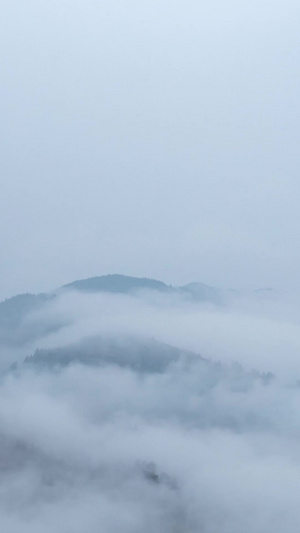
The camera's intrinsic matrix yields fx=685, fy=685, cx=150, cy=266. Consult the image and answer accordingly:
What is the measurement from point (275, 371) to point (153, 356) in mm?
888

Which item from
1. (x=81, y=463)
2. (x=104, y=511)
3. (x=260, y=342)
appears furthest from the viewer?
(x=260, y=342)

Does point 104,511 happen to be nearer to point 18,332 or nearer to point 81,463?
point 81,463

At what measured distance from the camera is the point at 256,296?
17.1ft

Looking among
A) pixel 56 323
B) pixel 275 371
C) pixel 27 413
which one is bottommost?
pixel 27 413

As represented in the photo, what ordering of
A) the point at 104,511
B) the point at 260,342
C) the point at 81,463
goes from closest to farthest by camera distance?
the point at 104,511 < the point at 81,463 < the point at 260,342

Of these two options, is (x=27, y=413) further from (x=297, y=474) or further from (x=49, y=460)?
(x=297, y=474)

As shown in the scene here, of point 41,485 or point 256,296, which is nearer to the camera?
point 41,485

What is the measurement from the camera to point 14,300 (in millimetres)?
5258

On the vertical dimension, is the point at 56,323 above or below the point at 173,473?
above

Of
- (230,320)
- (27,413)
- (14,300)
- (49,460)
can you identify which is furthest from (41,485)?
(230,320)

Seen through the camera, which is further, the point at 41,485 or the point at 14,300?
the point at 14,300

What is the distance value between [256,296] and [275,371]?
2.01 ft

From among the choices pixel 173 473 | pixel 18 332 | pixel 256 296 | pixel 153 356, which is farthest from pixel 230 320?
pixel 18 332

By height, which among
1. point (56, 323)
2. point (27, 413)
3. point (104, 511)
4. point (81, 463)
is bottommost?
point (104, 511)
